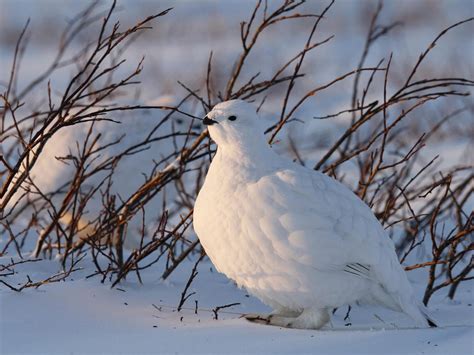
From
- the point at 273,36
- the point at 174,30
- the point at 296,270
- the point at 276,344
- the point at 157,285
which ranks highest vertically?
the point at 174,30

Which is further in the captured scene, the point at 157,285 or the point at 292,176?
the point at 157,285

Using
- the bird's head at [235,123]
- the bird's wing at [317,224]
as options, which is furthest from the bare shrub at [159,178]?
the bird's wing at [317,224]

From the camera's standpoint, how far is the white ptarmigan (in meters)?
2.46

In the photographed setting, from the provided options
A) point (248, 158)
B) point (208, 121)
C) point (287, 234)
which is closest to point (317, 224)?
point (287, 234)

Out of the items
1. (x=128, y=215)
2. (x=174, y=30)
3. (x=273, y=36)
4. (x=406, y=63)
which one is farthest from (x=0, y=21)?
(x=128, y=215)

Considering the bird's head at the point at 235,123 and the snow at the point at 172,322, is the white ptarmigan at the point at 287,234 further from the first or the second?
the snow at the point at 172,322

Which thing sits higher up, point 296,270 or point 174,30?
point 174,30

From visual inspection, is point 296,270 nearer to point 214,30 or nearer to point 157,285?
point 157,285

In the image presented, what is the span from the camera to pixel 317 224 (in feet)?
8.11

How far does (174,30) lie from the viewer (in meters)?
18.5

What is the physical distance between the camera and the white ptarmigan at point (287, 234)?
2461 mm

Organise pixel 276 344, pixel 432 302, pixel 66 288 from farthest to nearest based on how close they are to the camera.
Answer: pixel 432 302 → pixel 66 288 → pixel 276 344

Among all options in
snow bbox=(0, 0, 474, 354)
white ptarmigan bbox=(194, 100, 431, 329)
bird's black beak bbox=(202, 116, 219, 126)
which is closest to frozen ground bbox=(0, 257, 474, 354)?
snow bbox=(0, 0, 474, 354)

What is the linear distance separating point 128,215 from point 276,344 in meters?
1.11
